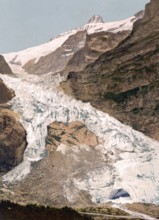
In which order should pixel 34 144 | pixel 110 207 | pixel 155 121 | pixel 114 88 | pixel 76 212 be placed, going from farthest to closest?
pixel 114 88, pixel 155 121, pixel 34 144, pixel 110 207, pixel 76 212

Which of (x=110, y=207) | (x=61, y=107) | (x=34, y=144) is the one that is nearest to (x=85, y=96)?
(x=61, y=107)

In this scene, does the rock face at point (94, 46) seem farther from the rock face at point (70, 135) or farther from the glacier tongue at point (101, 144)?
the rock face at point (70, 135)

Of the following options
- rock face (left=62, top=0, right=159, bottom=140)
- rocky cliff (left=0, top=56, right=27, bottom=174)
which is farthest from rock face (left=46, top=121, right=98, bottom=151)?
rock face (left=62, top=0, right=159, bottom=140)

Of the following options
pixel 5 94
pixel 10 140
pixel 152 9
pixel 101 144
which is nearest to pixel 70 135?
pixel 101 144

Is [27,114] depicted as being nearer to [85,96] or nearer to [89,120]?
[89,120]

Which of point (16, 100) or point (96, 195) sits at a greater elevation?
point (16, 100)

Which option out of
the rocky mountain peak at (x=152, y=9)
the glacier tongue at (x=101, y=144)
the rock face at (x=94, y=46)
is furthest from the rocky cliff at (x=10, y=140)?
the rock face at (x=94, y=46)

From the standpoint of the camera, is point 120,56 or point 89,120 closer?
point 89,120

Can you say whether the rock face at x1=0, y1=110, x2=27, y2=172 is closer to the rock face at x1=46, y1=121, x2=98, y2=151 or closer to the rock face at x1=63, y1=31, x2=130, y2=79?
the rock face at x1=46, y1=121, x2=98, y2=151
